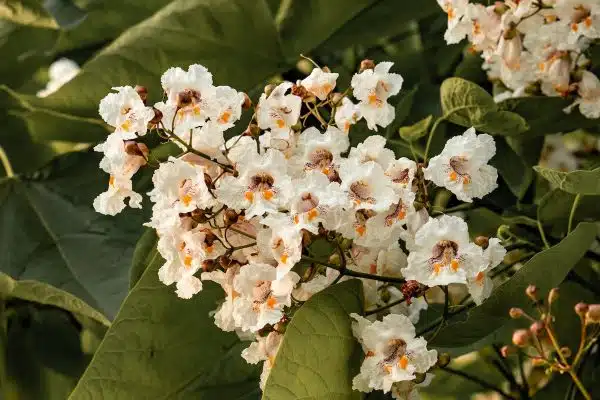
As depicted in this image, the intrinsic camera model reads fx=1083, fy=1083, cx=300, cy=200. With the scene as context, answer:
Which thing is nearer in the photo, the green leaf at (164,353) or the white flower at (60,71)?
the green leaf at (164,353)

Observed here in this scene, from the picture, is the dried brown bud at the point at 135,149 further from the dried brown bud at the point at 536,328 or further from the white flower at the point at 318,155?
the dried brown bud at the point at 536,328

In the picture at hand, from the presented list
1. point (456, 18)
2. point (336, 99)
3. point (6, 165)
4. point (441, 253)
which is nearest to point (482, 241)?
point (441, 253)

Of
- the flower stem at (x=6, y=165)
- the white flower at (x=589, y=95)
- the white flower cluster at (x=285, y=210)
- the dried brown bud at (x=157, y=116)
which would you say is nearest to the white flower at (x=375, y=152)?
the white flower cluster at (x=285, y=210)

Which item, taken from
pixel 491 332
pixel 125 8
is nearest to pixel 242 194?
pixel 491 332

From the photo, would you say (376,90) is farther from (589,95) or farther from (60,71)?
(60,71)

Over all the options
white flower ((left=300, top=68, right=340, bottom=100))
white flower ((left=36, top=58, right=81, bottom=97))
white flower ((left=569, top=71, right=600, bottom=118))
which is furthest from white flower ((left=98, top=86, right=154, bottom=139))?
white flower ((left=36, top=58, right=81, bottom=97))

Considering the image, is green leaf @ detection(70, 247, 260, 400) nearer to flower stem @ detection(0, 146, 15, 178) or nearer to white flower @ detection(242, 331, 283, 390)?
white flower @ detection(242, 331, 283, 390)

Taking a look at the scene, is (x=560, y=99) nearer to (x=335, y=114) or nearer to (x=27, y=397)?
(x=335, y=114)
